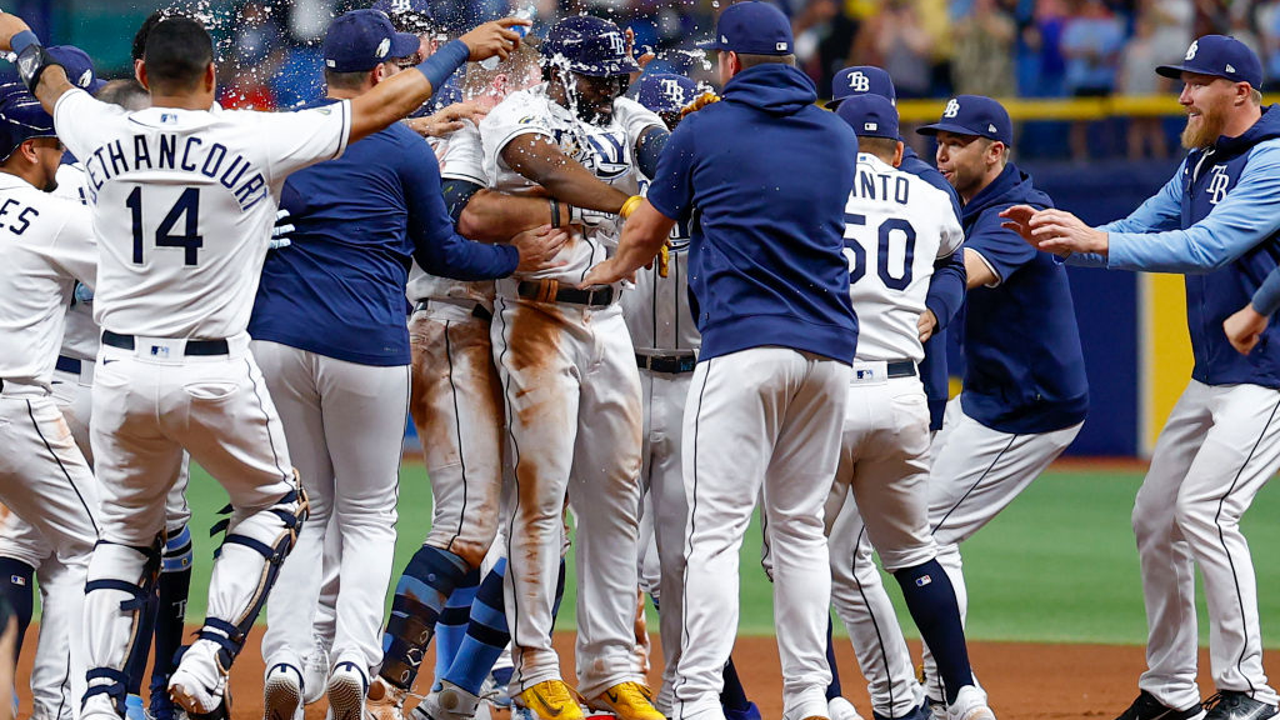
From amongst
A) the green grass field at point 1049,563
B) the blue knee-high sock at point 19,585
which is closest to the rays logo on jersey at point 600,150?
the blue knee-high sock at point 19,585

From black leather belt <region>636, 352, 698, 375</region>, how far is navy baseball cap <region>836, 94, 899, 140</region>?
1125 millimetres

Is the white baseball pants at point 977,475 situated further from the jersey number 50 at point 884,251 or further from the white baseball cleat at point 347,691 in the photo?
the white baseball cleat at point 347,691

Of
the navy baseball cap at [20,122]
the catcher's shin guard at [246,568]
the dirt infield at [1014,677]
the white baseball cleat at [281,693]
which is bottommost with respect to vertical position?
the dirt infield at [1014,677]

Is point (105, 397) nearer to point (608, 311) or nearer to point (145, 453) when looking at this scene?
point (145, 453)

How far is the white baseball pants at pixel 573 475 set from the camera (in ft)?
20.2

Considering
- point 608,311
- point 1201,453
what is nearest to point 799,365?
point 608,311

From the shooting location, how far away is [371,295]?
19.5 ft

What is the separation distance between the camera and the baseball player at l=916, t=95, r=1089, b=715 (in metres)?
6.96

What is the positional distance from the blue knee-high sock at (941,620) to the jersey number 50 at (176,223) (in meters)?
2.71

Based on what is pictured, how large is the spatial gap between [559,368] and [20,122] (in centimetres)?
208

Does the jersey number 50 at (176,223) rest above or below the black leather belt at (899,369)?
above

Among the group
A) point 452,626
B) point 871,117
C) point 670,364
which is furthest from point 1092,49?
point 452,626

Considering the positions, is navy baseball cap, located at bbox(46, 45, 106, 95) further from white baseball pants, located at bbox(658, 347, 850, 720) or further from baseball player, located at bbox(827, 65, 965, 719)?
baseball player, located at bbox(827, 65, 965, 719)

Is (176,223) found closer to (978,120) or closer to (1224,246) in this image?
(978,120)
